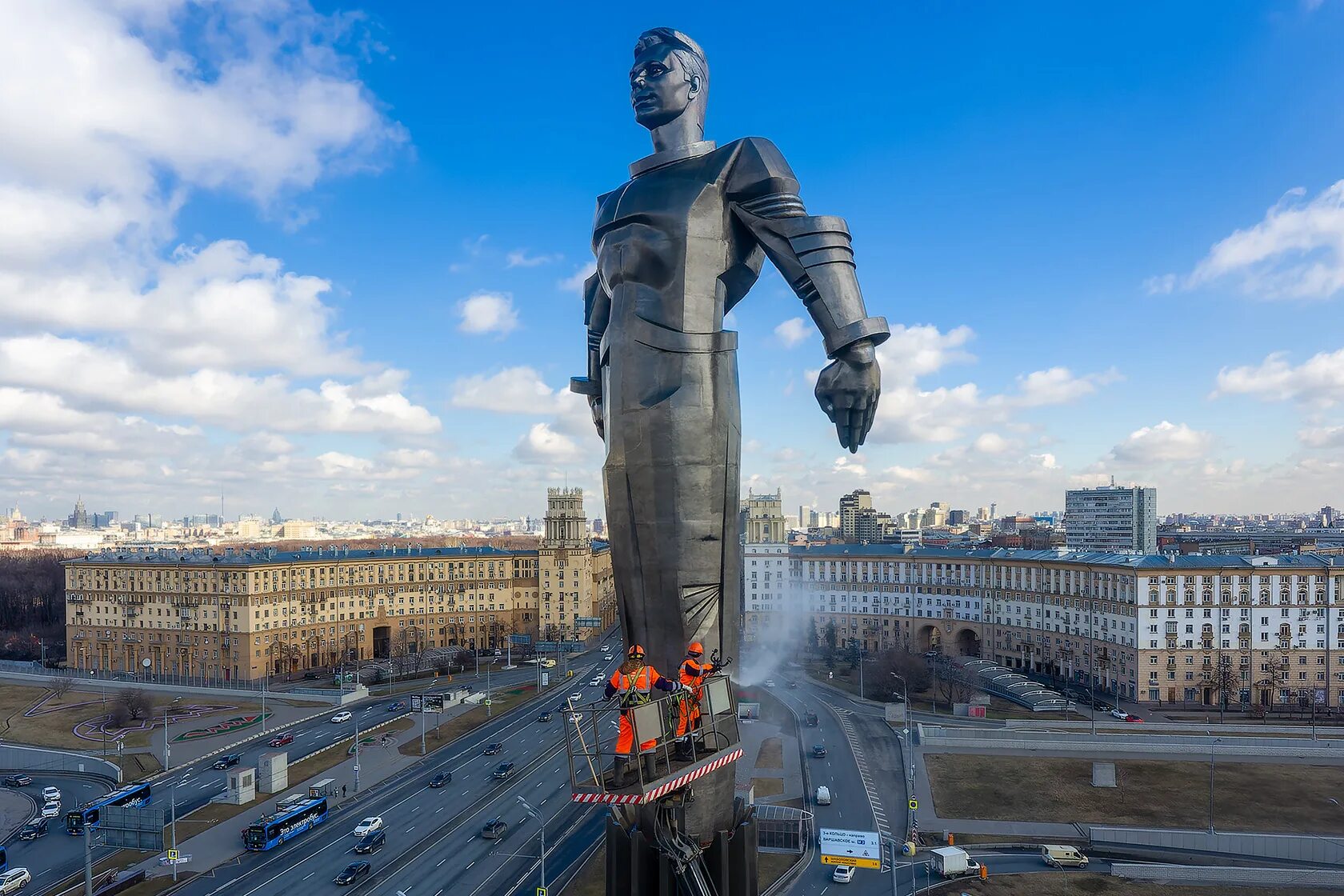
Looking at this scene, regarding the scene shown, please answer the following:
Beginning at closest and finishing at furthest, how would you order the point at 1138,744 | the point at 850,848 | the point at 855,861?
1. the point at 855,861
2. the point at 850,848
3. the point at 1138,744

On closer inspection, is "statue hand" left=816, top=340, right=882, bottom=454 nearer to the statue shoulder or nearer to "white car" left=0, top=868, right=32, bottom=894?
the statue shoulder

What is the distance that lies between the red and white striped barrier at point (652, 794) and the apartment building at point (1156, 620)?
63.2 meters

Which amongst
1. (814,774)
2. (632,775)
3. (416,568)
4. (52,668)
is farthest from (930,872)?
(52,668)

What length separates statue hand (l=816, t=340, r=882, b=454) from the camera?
8.66 meters

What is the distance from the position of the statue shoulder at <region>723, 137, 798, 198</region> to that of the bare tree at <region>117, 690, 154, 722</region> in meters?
63.0

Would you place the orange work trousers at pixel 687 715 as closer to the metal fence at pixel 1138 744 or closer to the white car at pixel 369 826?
the white car at pixel 369 826

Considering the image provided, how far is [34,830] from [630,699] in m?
44.0

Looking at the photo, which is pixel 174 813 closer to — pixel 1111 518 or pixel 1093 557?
pixel 1093 557

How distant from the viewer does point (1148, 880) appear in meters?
31.0

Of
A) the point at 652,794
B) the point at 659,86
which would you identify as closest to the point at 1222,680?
the point at 659,86

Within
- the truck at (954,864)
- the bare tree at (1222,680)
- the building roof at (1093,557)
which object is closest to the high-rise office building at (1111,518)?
the building roof at (1093,557)

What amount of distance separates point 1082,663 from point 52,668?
301ft

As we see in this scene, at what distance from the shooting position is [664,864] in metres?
8.18

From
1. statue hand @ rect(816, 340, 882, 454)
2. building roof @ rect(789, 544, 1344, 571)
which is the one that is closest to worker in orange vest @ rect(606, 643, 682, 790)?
statue hand @ rect(816, 340, 882, 454)
